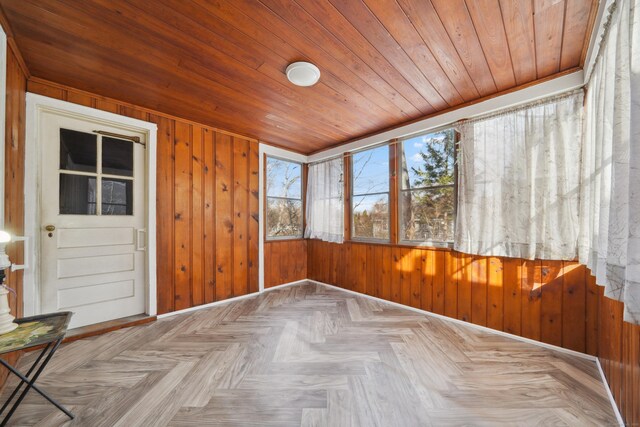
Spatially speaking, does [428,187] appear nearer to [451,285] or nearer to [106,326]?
[451,285]

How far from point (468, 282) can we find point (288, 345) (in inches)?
72.2

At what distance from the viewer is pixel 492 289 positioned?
2.33 metres

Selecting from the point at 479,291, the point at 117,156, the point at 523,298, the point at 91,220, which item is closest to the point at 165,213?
the point at 91,220

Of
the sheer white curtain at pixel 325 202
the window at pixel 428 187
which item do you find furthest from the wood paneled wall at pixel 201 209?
the window at pixel 428 187

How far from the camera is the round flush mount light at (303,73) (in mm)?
1872

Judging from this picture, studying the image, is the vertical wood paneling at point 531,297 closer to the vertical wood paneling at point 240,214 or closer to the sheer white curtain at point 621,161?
the sheer white curtain at point 621,161

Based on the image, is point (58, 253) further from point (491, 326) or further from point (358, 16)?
point (491, 326)

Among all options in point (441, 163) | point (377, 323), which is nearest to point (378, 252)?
point (377, 323)

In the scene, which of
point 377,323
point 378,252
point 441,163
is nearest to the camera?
point 377,323

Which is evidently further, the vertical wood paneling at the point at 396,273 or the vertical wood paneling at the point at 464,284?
the vertical wood paneling at the point at 396,273

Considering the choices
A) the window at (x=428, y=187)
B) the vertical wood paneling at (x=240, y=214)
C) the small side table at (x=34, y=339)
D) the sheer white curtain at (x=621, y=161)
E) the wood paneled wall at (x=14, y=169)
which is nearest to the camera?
the sheer white curtain at (x=621, y=161)

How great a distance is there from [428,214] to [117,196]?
131 inches

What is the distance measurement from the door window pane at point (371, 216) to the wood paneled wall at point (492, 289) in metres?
0.18

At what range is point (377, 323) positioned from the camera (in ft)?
8.42
